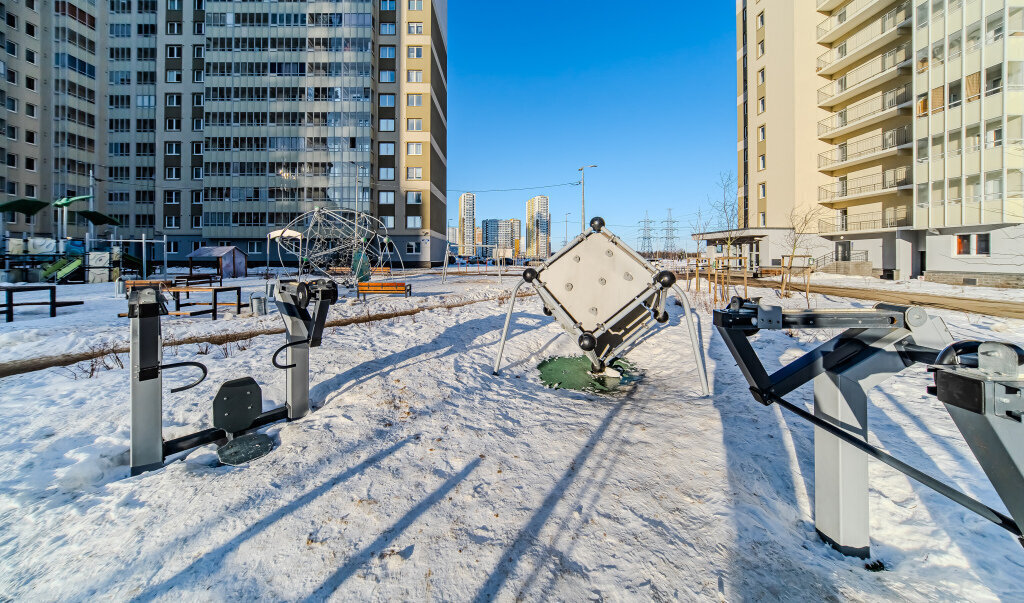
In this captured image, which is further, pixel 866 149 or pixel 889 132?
pixel 866 149

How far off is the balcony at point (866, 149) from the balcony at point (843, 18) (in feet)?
30.1

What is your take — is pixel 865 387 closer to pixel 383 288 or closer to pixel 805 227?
pixel 383 288

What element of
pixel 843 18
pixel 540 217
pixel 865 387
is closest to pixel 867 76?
pixel 843 18

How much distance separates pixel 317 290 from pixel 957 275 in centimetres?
3637

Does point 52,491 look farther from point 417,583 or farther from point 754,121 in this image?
point 754,121

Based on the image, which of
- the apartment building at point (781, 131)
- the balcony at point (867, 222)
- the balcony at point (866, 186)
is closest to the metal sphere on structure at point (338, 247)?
the apartment building at point (781, 131)

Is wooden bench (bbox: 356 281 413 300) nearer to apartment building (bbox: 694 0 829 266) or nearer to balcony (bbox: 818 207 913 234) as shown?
apartment building (bbox: 694 0 829 266)

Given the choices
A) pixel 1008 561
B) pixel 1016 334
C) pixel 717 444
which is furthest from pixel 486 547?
pixel 1016 334

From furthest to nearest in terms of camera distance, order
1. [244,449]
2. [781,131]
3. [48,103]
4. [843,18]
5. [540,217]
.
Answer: [540,217] < [48,103] < [781,131] < [843,18] < [244,449]

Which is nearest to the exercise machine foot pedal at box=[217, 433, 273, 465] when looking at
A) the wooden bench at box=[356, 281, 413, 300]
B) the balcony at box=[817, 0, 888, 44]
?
the wooden bench at box=[356, 281, 413, 300]

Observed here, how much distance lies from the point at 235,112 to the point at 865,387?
2670 inches

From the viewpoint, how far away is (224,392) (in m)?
3.65

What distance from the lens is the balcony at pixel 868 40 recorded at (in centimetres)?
3083

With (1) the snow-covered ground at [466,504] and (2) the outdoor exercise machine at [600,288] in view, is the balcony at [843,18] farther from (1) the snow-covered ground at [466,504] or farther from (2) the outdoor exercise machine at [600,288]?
(2) the outdoor exercise machine at [600,288]
